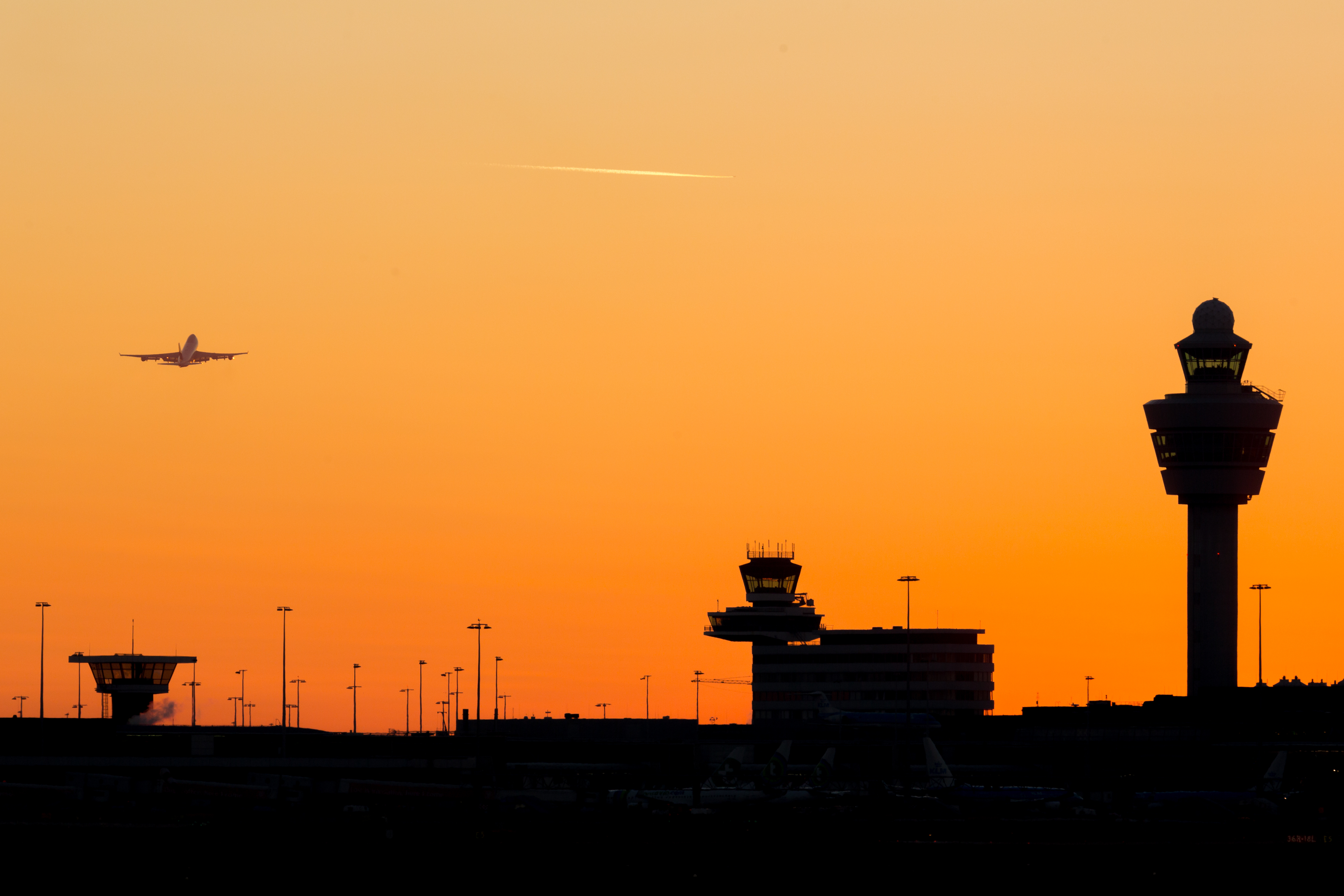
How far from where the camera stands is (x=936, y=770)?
19425cm

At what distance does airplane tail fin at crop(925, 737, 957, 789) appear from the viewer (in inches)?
7584

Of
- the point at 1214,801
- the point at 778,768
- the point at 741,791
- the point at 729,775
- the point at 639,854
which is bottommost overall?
the point at 639,854

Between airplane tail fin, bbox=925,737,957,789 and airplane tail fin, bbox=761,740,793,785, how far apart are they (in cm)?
1423

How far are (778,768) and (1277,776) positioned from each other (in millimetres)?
42826

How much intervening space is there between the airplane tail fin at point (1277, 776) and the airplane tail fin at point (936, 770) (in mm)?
27829

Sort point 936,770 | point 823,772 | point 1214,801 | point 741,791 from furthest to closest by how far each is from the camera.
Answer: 1. point 936,770
2. point 823,772
3. point 741,791
4. point 1214,801

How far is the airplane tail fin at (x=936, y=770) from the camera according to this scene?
193 meters

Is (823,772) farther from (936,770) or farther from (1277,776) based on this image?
(1277,776)

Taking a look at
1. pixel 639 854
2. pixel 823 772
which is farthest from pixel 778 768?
pixel 639 854

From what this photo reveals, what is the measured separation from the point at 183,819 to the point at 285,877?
68.6 feet

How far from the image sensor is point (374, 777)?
198 m

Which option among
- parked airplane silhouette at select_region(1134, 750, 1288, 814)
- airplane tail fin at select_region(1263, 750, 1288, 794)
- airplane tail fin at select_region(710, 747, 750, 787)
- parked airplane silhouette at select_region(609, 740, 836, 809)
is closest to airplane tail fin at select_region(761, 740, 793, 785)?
parked airplane silhouette at select_region(609, 740, 836, 809)

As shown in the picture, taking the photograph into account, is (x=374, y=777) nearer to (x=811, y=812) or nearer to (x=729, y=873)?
(x=811, y=812)

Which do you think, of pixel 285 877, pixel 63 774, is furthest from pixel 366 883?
pixel 63 774
